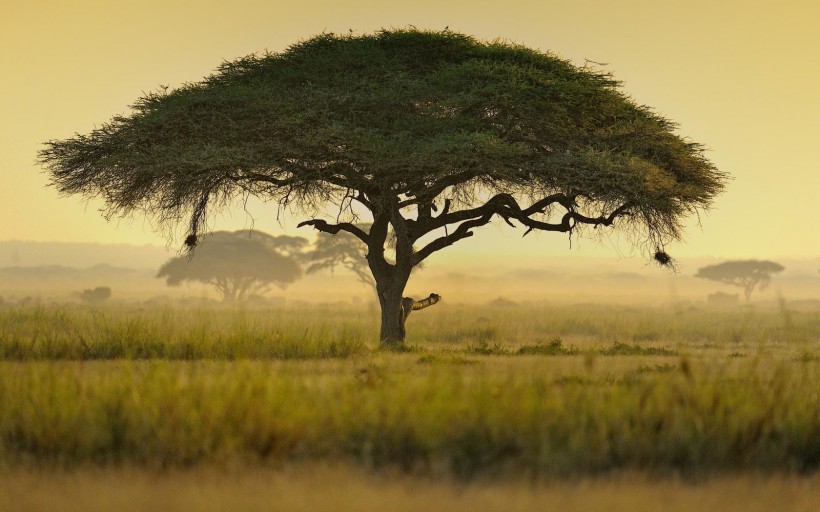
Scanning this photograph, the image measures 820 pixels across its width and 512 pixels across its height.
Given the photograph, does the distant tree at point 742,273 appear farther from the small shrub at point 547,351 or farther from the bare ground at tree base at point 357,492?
the bare ground at tree base at point 357,492

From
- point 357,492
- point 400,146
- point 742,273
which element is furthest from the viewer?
point 742,273

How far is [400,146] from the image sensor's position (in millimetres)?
19375

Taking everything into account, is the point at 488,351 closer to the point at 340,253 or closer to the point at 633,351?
the point at 633,351

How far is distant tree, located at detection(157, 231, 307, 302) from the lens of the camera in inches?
2869

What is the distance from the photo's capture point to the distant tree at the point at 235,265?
7288cm

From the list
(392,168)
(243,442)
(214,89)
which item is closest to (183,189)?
(214,89)

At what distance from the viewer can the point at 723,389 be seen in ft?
30.5

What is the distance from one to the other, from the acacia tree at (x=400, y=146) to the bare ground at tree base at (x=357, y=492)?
40.9 ft

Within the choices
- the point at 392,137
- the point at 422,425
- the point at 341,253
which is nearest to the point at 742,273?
the point at 341,253

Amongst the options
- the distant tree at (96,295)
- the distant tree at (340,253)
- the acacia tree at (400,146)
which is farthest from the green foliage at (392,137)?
the distant tree at (96,295)

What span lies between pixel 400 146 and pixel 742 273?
69186mm

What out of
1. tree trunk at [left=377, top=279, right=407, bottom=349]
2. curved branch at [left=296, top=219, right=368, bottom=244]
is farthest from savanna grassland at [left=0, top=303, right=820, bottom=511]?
curved branch at [left=296, top=219, right=368, bottom=244]

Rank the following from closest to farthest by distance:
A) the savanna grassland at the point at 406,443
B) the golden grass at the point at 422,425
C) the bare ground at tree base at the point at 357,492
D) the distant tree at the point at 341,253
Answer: the bare ground at tree base at the point at 357,492, the savanna grassland at the point at 406,443, the golden grass at the point at 422,425, the distant tree at the point at 341,253

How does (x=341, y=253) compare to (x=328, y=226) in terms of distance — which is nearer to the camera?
(x=328, y=226)
